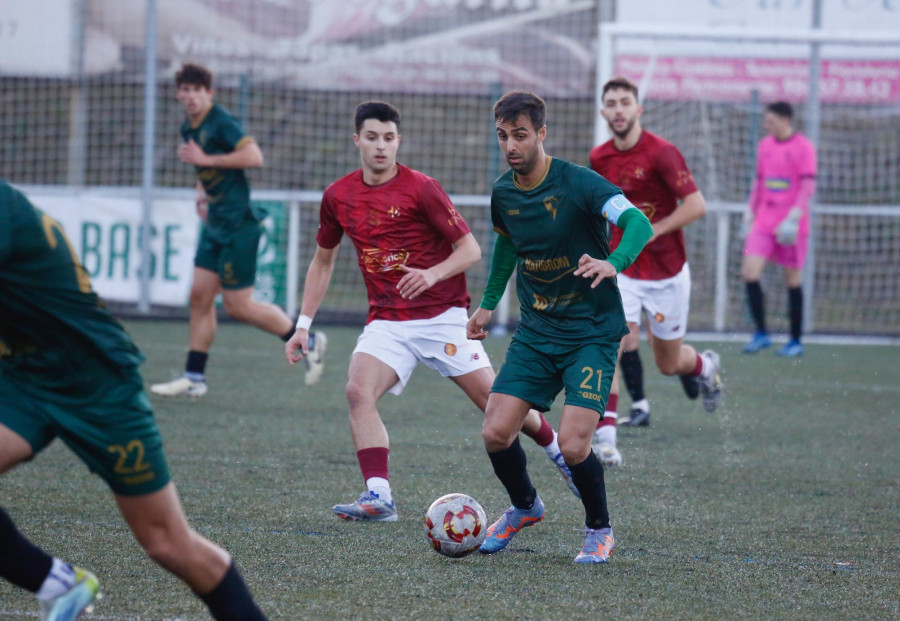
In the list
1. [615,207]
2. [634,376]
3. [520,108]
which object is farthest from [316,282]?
[634,376]

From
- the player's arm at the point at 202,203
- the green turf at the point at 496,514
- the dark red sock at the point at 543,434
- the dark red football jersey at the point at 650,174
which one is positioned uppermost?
the dark red football jersey at the point at 650,174

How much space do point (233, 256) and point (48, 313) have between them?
4.99 metres

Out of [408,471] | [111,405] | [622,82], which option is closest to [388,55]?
[622,82]

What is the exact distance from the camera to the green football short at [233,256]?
7.82m

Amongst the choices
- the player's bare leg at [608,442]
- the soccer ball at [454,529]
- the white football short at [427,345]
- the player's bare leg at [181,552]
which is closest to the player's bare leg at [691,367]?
the player's bare leg at [608,442]

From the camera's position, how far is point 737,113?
1384cm

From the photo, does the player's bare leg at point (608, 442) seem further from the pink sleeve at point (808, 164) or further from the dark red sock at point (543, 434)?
the pink sleeve at point (808, 164)

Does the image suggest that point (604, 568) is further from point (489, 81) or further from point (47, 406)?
point (489, 81)

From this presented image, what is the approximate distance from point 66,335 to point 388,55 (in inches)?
476

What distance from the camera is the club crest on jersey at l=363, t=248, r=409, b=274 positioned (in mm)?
5117

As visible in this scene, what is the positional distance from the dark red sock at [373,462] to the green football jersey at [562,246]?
89cm

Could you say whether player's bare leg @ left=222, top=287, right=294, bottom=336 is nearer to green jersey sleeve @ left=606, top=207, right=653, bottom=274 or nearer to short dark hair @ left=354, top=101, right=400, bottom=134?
short dark hair @ left=354, top=101, right=400, bottom=134

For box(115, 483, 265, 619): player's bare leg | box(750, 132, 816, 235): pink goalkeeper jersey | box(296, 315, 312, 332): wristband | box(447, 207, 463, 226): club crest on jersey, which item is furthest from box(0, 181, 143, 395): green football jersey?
box(750, 132, 816, 235): pink goalkeeper jersey

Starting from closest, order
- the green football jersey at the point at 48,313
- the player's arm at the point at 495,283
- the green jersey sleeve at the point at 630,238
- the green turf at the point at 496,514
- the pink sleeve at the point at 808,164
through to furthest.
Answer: the green football jersey at the point at 48,313 < the green turf at the point at 496,514 < the green jersey sleeve at the point at 630,238 < the player's arm at the point at 495,283 < the pink sleeve at the point at 808,164
